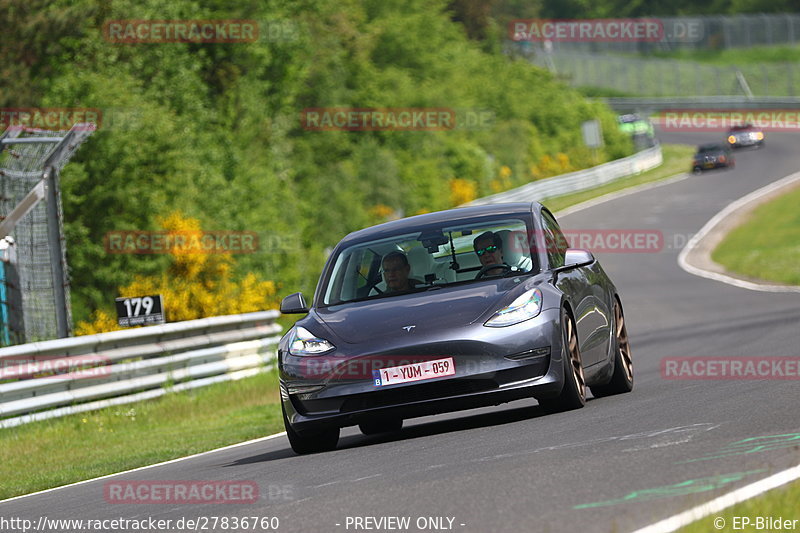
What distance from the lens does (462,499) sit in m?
6.63

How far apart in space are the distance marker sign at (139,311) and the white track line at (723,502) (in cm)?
1162

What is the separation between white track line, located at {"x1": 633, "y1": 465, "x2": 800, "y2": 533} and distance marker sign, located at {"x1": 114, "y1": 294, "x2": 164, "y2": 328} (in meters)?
11.6

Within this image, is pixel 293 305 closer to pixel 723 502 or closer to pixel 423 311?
pixel 423 311

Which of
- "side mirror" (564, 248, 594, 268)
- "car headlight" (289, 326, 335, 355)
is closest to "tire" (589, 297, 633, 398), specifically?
"side mirror" (564, 248, 594, 268)

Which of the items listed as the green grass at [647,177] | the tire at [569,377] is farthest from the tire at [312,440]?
the green grass at [647,177]

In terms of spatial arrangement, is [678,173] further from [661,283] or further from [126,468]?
[126,468]

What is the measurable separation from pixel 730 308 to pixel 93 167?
48.1ft

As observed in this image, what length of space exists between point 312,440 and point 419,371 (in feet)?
3.59

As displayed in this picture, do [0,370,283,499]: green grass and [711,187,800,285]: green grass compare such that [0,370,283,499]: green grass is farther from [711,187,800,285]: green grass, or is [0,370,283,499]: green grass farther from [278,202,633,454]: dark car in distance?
Result: [711,187,800,285]: green grass

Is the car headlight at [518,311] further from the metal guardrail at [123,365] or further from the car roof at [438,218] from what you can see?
the metal guardrail at [123,365]

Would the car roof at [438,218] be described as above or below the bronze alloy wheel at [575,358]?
above

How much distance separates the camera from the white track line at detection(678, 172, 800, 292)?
2910 cm

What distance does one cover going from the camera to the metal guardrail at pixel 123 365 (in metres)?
15.5

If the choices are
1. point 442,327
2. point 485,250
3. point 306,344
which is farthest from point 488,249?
point 306,344
